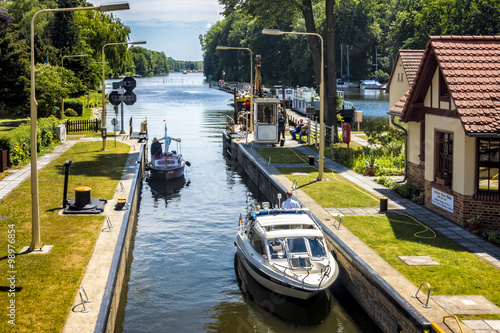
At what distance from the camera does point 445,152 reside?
2159 centimetres

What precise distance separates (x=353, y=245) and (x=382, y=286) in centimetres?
364

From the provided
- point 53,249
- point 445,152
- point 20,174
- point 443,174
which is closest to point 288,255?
point 53,249

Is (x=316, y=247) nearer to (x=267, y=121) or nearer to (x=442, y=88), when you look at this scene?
(x=442, y=88)

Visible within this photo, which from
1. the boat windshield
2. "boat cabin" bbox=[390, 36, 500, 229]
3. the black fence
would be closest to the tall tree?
the black fence

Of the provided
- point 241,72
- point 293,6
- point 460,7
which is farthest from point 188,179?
point 241,72

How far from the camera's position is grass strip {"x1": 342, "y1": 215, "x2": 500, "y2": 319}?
14688mm

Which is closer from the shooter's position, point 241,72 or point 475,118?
point 475,118

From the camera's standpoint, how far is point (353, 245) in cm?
1812

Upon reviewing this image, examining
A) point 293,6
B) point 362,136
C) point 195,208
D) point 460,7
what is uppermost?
point 460,7

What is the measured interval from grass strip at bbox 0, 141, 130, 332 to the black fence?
19.7 meters

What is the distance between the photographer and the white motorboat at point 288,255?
15.9 m

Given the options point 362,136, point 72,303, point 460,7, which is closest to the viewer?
point 72,303

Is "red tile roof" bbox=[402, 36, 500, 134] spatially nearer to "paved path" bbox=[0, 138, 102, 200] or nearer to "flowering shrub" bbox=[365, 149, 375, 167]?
"flowering shrub" bbox=[365, 149, 375, 167]

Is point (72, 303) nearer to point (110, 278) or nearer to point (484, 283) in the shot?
point (110, 278)
